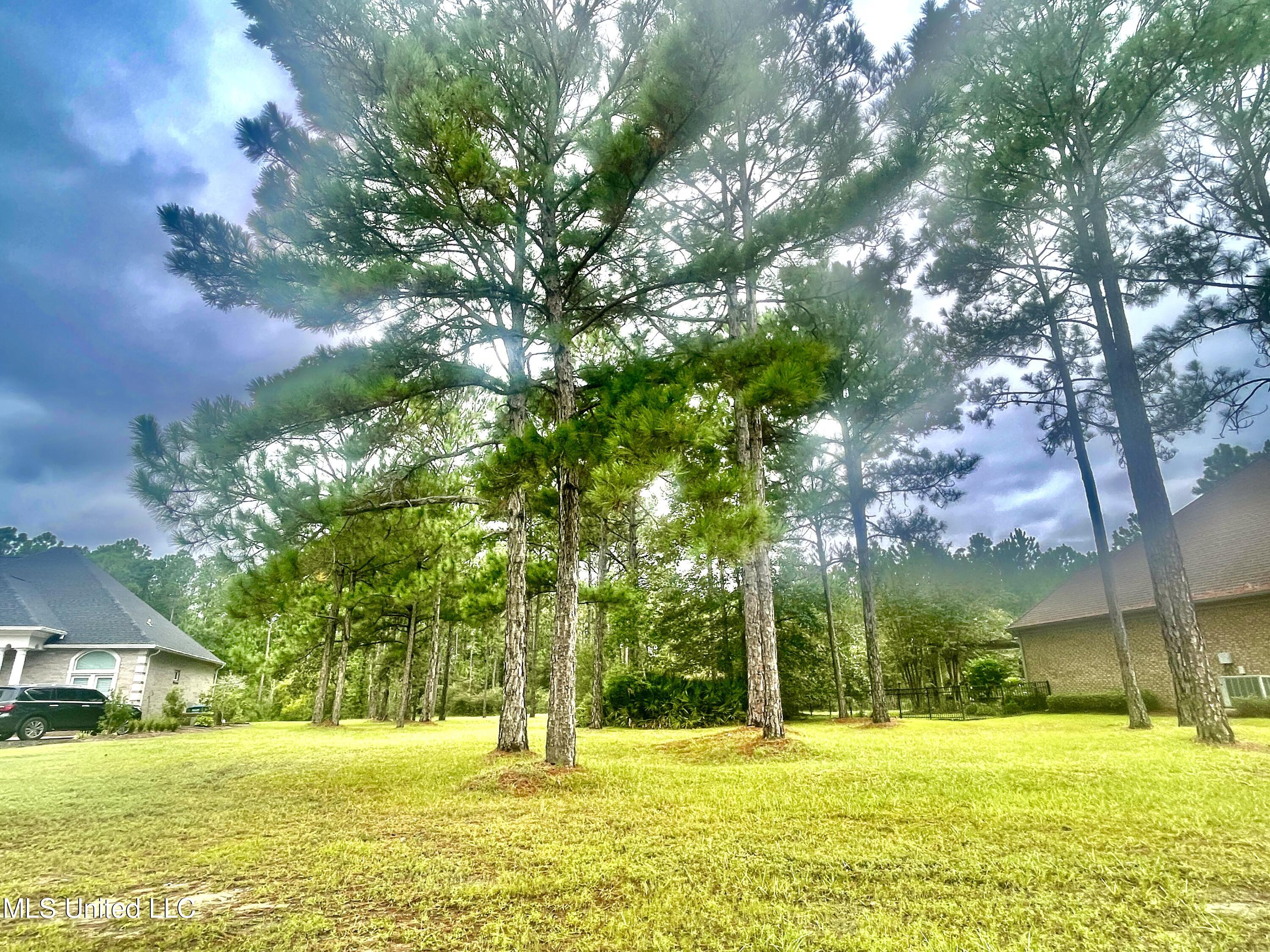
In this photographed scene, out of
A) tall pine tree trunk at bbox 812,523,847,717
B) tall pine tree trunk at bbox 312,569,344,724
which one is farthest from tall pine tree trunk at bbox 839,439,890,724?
tall pine tree trunk at bbox 312,569,344,724

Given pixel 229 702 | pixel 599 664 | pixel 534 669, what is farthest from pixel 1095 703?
pixel 229 702

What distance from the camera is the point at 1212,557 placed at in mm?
14844

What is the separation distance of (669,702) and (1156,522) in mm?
11785

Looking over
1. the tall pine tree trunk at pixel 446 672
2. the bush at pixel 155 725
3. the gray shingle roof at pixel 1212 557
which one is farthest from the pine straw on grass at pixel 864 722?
the bush at pixel 155 725

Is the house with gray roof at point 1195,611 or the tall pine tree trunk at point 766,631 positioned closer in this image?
the tall pine tree trunk at point 766,631

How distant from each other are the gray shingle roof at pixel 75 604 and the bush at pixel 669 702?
50.1ft

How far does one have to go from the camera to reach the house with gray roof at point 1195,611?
42.9ft

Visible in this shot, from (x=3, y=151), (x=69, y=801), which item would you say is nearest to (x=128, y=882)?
(x=69, y=801)

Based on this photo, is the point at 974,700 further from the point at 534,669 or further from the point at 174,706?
the point at 174,706

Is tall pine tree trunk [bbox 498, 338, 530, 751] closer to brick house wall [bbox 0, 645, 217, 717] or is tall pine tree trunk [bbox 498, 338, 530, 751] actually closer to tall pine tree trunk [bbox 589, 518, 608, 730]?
tall pine tree trunk [bbox 589, 518, 608, 730]

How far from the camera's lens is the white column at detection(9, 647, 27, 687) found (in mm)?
15930

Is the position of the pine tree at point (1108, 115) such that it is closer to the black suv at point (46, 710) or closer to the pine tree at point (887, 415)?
the pine tree at point (887, 415)

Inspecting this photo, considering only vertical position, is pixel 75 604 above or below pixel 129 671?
above

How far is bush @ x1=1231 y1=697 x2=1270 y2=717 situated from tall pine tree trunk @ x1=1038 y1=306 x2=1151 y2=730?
187 cm
